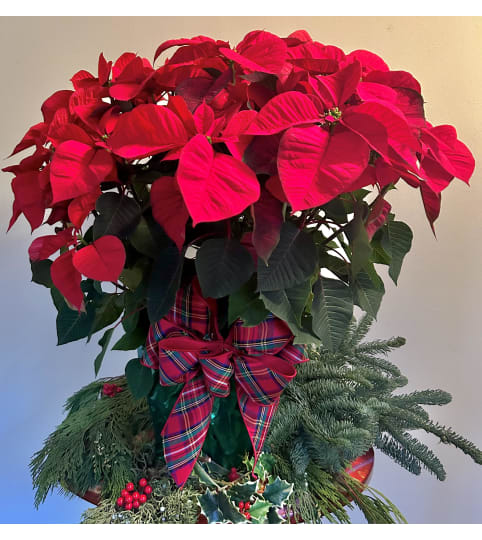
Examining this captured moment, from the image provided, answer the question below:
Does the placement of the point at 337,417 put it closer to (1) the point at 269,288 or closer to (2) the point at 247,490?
(2) the point at 247,490

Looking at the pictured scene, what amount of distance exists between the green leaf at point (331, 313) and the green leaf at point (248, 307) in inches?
1.7

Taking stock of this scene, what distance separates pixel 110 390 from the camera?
74 centimetres

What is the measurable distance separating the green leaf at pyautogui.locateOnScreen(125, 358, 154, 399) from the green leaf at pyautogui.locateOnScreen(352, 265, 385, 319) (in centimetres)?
22

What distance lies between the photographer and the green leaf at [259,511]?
56 cm

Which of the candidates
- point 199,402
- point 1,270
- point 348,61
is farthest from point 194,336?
point 1,270

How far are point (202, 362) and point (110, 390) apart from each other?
0.26m

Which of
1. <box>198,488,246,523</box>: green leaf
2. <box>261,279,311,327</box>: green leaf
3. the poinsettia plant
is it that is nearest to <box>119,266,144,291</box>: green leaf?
the poinsettia plant

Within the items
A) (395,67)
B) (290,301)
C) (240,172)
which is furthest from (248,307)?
(395,67)

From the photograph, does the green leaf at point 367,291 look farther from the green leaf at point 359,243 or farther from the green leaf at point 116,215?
the green leaf at point 116,215

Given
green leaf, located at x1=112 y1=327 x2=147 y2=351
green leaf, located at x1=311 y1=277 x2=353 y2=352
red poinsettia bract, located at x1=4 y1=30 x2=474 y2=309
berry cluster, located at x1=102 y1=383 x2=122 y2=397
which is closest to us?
red poinsettia bract, located at x1=4 y1=30 x2=474 y2=309

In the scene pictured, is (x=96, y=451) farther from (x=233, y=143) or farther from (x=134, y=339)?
(x=233, y=143)

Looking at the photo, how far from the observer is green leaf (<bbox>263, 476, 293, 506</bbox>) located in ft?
1.91

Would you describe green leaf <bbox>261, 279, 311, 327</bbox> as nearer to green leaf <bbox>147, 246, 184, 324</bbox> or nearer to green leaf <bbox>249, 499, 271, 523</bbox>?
green leaf <bbox>147, 246, 184, 324</bbox>

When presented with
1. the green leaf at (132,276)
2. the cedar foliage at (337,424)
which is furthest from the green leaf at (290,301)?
the cedar foliage at (337,424)
